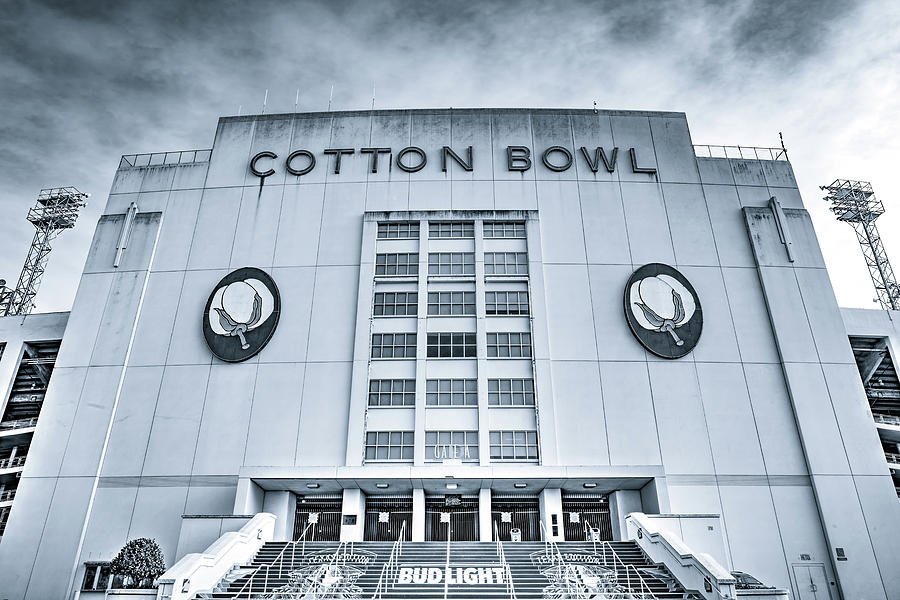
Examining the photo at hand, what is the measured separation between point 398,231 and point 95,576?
22.6m

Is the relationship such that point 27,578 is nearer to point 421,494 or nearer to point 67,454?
point 67,454

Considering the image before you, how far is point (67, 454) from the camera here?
29391mm

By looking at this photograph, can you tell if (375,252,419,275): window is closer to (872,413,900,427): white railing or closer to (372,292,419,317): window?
(372,292,419,317): window

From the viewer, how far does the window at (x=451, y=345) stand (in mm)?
30984

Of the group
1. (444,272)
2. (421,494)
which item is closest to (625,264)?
(444,272)

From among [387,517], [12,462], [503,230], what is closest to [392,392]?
[387,517]

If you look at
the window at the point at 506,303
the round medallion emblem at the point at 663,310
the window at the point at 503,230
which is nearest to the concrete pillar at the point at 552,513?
the round medallion emblem at the point at 663,310

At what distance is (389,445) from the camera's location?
28.9m

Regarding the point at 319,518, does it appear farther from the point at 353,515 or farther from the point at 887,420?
the point at 887,420

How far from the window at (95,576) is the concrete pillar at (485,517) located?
1695 cm

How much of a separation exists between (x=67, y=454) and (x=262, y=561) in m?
13.8

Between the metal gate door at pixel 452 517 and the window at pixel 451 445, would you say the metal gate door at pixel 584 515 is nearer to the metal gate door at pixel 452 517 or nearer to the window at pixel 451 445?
the metal gate door at pixel 452 517

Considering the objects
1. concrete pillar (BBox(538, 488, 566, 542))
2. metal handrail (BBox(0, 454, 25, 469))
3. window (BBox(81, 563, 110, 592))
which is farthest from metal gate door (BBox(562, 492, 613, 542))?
metal handrail (BBox(0, 454, 25, 469))

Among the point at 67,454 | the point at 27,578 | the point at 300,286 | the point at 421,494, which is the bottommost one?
the point at 27,578
